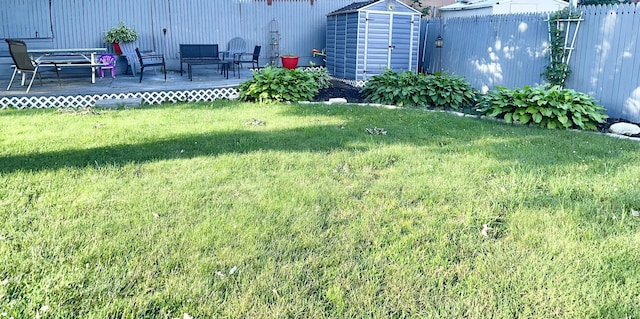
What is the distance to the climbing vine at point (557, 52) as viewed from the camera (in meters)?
7.15

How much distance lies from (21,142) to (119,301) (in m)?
3.21

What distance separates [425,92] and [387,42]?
2.90 metres

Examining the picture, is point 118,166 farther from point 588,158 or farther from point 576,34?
point 576,34

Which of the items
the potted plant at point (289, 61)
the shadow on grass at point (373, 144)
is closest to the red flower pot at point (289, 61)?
the potted plant at point (289, 61)

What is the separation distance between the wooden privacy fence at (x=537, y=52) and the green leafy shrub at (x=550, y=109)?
532 mm

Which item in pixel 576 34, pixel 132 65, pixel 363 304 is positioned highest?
pixel 576 34

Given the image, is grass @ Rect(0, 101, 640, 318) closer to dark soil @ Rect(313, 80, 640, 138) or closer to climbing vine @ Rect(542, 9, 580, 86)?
climbing vine @ Rect(542, 9, 580, 86)

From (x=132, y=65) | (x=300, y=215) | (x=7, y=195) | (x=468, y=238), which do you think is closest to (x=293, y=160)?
(x=300, y=215)

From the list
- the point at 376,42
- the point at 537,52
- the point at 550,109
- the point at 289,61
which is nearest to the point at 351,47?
the point at 376,42

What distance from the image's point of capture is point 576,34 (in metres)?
7.02

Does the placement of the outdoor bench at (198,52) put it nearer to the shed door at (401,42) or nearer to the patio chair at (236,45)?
the patio chair at (236,45)

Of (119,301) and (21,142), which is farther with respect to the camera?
(21,142)

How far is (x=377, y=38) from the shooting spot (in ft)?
32.7

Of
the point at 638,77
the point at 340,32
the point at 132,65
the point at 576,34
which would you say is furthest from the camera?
the point at 340,32
